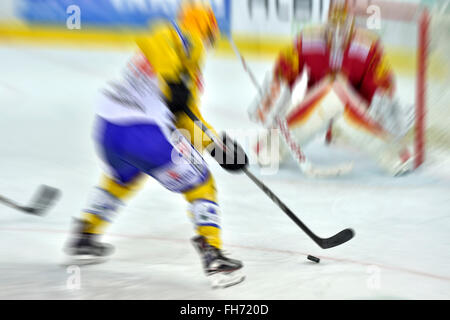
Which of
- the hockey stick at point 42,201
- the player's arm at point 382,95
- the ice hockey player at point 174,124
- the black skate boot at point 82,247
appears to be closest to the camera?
the ice hockey player at point 174,124

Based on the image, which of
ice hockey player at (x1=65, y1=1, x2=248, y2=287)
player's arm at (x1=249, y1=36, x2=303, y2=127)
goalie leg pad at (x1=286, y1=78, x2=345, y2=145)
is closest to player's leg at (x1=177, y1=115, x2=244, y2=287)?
ice hockey player at (x1=65, y1=1, x2=248, y2=287)

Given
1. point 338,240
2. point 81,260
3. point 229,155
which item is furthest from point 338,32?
point 81,260

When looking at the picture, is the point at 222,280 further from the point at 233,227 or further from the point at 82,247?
the point at 233,227

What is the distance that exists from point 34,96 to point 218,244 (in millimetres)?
2592

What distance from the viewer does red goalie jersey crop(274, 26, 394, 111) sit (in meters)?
2.86

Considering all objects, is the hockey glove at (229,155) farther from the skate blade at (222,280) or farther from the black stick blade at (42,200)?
the black stick blade at (42,200)

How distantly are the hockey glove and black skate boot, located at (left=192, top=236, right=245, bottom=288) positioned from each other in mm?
206

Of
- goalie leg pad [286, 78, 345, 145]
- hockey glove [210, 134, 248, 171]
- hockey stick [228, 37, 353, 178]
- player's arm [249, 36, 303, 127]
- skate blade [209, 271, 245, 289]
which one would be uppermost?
player's arm [249, 36, 303, 127]

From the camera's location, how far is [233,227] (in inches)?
82.5

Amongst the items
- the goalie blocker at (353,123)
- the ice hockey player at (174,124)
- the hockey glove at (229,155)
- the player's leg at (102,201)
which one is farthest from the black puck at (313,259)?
the goalie blocker at (353,123)

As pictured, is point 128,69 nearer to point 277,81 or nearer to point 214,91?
point 277,81

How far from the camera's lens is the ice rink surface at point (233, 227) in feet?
5.02

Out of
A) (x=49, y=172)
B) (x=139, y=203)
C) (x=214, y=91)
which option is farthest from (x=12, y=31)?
(x=139, y=203)

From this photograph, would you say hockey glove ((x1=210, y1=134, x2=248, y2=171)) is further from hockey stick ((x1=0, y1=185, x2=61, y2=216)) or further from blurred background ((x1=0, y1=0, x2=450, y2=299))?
hockey stick ((x1=0, y1=185, x2=61, y2=216))
